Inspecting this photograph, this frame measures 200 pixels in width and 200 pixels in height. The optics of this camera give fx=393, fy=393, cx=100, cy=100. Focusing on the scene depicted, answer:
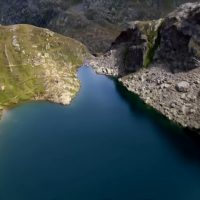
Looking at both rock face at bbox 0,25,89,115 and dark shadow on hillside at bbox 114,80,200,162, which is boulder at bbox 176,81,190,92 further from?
rock face at bbox 0,25,89,115

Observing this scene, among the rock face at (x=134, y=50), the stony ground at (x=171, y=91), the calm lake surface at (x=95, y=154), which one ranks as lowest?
the calm lake surface at (x=95, y=154)

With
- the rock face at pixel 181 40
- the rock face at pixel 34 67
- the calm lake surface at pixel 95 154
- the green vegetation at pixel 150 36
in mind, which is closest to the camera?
the calm lake surface at pixel 95 154

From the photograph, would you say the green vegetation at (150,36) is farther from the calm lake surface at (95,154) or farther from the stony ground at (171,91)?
the calm lake surface at (95,154)

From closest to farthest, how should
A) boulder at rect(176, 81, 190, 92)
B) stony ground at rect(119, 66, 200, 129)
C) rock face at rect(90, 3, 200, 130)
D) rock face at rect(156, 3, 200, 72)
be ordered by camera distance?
stony ground at rect(119, 66, 200, 129)
rock face at rect(90, 3, 200, 130)
boulder at rect(176, 81, 190, 92)
rock face at rect(156, 3, 200, 72)

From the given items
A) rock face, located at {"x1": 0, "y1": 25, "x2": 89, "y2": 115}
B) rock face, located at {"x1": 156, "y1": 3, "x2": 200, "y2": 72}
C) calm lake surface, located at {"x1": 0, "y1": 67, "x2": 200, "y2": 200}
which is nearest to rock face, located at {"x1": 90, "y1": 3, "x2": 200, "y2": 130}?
rock face, located at {"x1": 156, "y1": 3, "x2": 200, "y2": 72}

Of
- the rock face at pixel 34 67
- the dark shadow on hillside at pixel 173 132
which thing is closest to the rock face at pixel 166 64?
the dark shadow on hillside at pixel 173 132

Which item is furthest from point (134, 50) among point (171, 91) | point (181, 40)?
point (171, 91)
